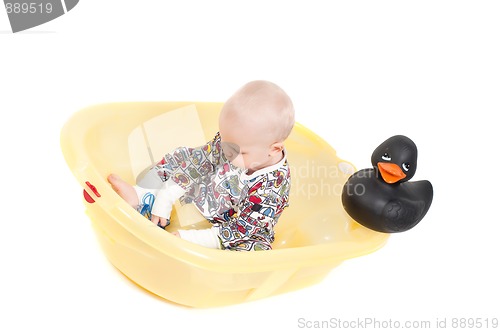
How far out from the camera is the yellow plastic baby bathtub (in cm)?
123

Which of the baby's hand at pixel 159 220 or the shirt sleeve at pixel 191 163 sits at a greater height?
the shirt sleeve at pixel 191 163

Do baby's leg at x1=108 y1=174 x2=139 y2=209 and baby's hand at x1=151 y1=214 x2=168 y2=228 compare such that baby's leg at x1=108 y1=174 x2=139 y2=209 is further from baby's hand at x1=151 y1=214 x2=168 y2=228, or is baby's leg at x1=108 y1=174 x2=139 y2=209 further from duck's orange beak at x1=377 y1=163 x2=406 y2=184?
duck's orange beak at x1=377 y1=163 x2=406 y2=184

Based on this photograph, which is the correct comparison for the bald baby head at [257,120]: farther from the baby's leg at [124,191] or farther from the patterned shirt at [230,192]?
the baby's leg at [124,191]

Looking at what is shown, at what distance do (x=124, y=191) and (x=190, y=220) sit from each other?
221mm

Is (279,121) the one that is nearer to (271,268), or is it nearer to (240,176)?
(240,176)

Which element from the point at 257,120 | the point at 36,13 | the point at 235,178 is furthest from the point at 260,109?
the point at 36,13

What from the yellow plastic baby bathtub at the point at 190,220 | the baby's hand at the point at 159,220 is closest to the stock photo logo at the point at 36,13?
the yellow plastic baby bathtub at the point at 190,220

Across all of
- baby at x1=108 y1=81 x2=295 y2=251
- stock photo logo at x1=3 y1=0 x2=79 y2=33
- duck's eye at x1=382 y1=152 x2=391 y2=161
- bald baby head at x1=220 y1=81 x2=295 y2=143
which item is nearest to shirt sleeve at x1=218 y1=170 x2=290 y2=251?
baby at x1=108 y1=81 x2=295 y2=251

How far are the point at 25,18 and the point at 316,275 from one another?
1.25 meters

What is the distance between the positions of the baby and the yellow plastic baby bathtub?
8 centimetres

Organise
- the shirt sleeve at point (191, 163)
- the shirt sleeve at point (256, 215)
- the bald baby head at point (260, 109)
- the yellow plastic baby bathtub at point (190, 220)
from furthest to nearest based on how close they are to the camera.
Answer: the shirt sleeve at point (191, 163) < the shirt sleeve at point (256, 215) < the bald baby head at point (260, 109) < the yellow plastic baby bathtub at point (190, 220)

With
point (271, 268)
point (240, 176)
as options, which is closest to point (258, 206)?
point (240, 176)

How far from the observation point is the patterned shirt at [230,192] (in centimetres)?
147
